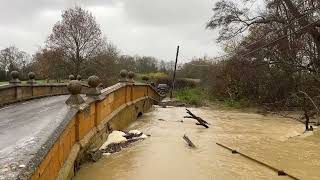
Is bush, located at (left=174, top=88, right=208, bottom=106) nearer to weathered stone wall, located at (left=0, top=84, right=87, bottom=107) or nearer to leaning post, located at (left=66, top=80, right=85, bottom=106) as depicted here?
weathered stone wall, located at (left=0, top=84, right=87, bottom=107)

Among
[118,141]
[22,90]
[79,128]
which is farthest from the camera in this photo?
[22,90]

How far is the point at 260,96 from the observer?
32.1 metres

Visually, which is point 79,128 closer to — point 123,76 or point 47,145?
point 47,145

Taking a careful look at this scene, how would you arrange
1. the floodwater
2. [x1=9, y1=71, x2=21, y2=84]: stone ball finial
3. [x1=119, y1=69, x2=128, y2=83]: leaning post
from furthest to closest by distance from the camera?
1. [x1=9, y1=71, x2=21, y2=84]: stone ball finial
2. [x1=119, y1=69, x2=128, y2=83]: leaning post
3. the floodwater

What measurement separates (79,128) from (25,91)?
43.5 feet

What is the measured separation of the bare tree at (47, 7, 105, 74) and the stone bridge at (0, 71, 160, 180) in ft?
67.2

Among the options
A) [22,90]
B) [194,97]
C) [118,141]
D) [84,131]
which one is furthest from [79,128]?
[194,97]

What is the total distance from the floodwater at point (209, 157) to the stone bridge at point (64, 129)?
74 centimetres

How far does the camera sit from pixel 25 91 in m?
21.9

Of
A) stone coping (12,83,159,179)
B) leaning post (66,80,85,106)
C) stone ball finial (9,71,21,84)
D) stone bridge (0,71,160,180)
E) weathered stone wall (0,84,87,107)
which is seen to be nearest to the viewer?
stone coping (12,83,159,179)

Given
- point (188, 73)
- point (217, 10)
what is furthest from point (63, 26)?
point (188, 73)

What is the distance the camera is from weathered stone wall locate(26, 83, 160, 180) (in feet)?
20.4

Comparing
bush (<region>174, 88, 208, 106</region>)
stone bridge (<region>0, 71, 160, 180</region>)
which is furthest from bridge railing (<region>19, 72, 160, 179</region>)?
bush (<region>174, 88, 208, 106</region>)

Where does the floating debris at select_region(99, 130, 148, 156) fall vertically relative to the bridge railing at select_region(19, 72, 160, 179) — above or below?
below
